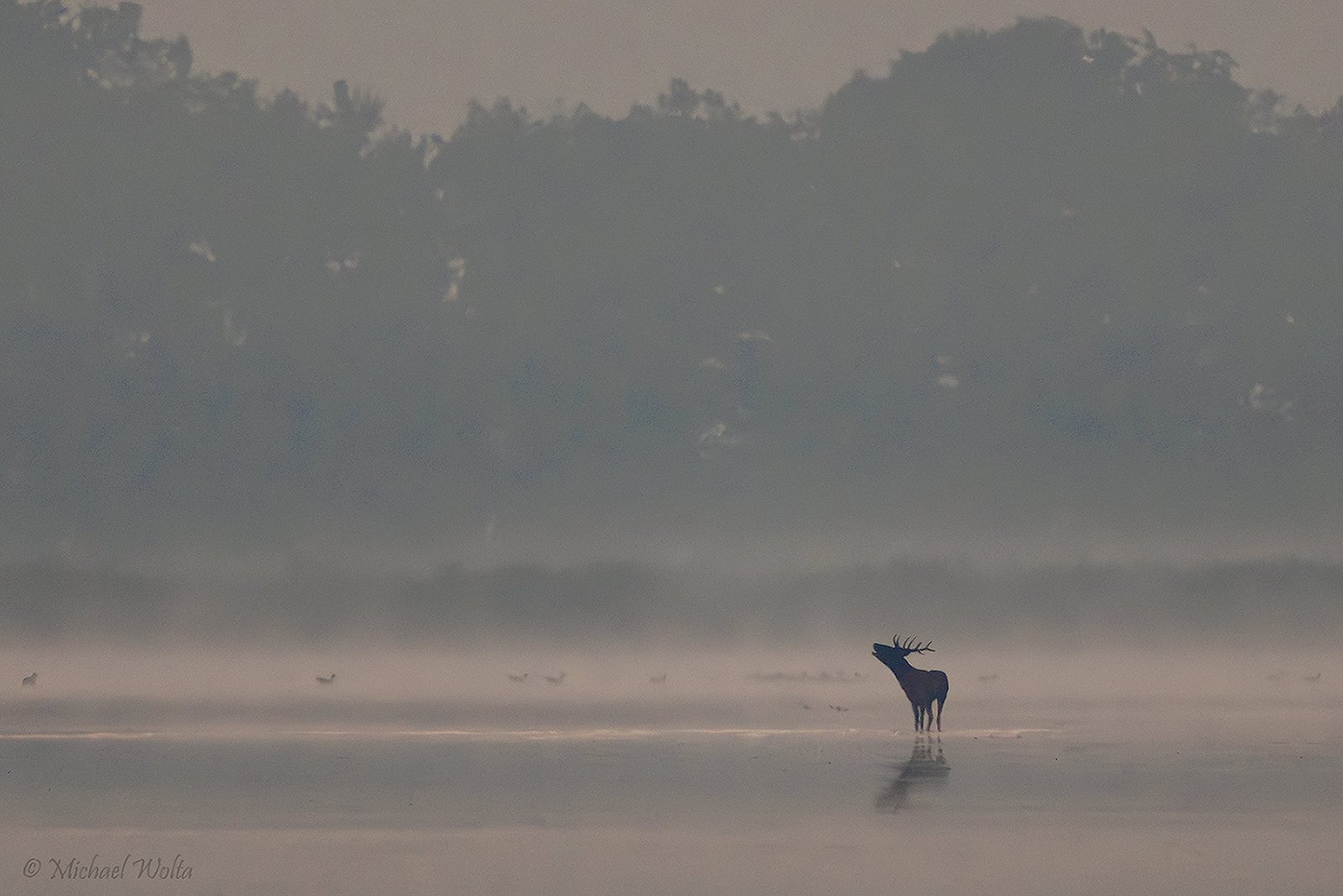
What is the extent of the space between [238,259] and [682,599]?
2877 centimetres

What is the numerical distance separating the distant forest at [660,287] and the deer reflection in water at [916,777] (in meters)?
54.5

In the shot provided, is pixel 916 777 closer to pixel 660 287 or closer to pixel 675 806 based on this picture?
pixel 675 806

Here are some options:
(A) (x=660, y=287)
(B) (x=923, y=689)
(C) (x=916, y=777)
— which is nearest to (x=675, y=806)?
(C) (x=916, y=777)

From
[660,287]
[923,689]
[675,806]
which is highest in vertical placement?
[660,287]

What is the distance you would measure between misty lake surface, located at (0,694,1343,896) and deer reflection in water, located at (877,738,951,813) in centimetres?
6

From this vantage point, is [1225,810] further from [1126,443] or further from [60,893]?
[1126,443]

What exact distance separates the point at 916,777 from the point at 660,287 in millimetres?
66178

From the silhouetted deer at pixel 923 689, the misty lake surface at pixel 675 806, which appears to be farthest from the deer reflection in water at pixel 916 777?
the silhouetted deer at pixel 923 689

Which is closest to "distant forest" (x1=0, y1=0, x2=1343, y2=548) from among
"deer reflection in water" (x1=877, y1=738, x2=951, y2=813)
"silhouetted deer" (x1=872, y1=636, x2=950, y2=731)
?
"silhouetted deer" (x1=872, y1=636, x2=950, y2=731)

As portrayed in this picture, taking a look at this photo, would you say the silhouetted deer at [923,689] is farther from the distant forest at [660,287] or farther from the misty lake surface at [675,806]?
the distant forest at [660,287]

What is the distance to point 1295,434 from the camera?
83000 millimetres

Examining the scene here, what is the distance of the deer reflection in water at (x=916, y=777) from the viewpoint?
21.6 m

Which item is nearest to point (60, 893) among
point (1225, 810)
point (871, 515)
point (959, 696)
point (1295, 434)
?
point (1225, 810)

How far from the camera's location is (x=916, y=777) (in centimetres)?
2366
